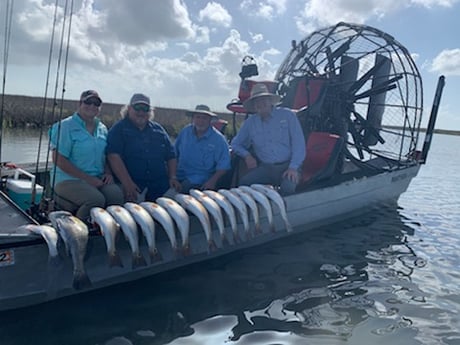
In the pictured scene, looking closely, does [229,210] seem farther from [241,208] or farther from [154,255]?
[154,255]

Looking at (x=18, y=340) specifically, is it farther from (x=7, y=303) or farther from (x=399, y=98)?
(x=399, y=98)

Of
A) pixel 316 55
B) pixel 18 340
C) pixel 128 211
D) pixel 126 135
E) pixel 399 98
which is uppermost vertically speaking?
pixel 316 55

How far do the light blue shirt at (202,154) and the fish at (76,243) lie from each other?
2350 mm

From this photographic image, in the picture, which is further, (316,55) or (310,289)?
(316,55)

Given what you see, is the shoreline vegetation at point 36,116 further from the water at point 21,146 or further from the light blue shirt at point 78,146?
the light blue shirt at point 78,146

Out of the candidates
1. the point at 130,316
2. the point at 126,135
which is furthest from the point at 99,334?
the point at 126,135

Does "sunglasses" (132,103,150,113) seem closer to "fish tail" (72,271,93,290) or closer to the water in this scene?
"fish tail" (72,271,93,290)

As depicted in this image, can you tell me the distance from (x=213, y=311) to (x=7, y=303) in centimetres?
188

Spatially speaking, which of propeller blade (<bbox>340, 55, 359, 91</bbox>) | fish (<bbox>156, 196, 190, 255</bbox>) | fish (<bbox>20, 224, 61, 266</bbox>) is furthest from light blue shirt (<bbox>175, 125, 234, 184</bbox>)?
propeller blade (<bbox>340, 55, 359, 91</bbox>)

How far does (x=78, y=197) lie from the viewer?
4641 mm

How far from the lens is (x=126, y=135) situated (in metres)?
5.17

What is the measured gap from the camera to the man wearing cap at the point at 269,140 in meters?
6.44

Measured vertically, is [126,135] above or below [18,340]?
above

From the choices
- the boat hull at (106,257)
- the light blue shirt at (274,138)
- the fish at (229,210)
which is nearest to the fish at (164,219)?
the boat hull at (106,257)
